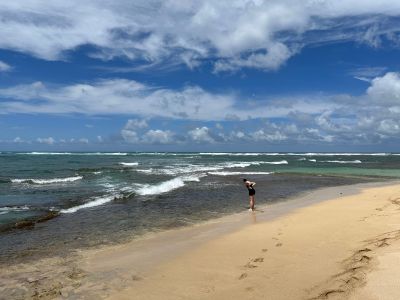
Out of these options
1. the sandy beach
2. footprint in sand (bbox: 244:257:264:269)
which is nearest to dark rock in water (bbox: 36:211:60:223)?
the sandy beach

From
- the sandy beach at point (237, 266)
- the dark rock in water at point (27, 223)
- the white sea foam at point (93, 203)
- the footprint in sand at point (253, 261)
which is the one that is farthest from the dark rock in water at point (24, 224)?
the footprint in sand at point (253, 261)

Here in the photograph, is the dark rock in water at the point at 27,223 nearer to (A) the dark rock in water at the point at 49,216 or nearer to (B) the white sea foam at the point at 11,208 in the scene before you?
(A) the dark rock in water at the point at 49,216

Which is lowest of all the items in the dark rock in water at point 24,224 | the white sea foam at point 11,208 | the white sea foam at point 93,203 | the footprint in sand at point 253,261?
the dark rock in water at point 24,224

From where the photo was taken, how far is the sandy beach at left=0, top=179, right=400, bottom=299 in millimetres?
6676

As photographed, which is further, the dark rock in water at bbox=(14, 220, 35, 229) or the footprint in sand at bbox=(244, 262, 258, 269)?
the dark rock in water at bbox=(14, 220, 35, 229)

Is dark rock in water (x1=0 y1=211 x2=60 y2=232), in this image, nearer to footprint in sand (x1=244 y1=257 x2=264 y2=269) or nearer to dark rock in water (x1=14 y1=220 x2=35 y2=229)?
dark rock in water (x1=14 y1=220 x2=35 y2=229)

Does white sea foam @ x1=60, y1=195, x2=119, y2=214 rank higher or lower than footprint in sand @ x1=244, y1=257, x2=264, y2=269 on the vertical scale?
lower

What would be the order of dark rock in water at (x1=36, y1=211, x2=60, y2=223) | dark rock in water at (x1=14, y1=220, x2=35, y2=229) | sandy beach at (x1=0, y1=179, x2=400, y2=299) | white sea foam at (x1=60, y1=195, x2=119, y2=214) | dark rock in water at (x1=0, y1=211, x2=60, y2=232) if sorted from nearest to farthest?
sandy beach at (x1=0, y1=179, x2=400, y2=299) < dark rock in water at (x1=0, y1=211, x2=60, y2=232) < dark rock in water at (x1=14, y1=220, x2=35, y2=229) < dark rock in water at (x1=36, y1=211, x2=60, y2=223) < white sea foam at (x1=60, y1=195, x2=119, y2=214)

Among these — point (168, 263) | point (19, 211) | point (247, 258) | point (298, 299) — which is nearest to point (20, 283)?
point (168, 263)

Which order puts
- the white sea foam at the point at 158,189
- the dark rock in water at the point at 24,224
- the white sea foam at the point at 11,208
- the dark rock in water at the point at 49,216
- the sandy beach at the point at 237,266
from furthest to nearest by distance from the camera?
the white sea foam at the point at 158,189
the white sea foam at the point at 11,208
the dark rock in water at the point at 49,216
the dark rock in water at the point at 24,224
the sandy beach at the point at 237,266

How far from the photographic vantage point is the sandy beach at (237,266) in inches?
263

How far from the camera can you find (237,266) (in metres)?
→ 8.26

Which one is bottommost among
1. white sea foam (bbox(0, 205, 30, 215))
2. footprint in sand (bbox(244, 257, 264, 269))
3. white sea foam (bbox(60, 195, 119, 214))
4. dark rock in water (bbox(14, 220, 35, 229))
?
dark rock in water (bbox(14, 220, 35, 229))

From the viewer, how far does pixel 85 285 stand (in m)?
7.62
